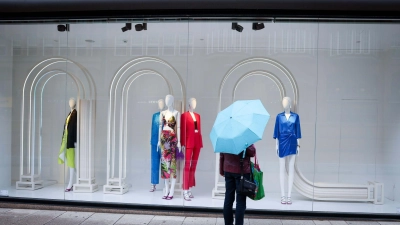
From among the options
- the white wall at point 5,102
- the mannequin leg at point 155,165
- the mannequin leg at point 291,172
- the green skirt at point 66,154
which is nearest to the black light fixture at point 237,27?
the mannequin leg at point 291,172

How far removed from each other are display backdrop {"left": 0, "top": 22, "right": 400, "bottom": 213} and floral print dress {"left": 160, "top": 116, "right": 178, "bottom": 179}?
0.37 meters

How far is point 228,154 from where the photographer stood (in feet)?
15.1

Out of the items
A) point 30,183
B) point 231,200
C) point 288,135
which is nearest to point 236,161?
point 231,200

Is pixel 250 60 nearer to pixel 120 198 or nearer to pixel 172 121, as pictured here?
pixel 172 121

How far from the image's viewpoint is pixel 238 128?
14.5 feet

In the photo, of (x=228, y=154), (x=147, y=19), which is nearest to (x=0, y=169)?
(x=147, y=19)

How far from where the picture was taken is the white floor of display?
6.38 meters

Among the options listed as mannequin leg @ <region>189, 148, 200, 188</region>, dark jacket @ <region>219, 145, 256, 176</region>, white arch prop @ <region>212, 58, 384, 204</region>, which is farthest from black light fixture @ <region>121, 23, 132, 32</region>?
dark jacket @ <region>219, 145, 256, 176</region>

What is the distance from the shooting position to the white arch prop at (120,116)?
710cm

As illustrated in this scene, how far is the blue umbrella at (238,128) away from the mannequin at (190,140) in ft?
7.51

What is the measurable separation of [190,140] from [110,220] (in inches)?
72.3

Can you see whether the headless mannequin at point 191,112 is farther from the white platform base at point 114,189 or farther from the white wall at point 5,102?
the white wall at point 5,102

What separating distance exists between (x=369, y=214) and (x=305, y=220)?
0.97 metres

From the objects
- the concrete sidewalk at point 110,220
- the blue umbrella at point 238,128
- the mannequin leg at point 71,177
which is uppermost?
the blue umbrella at point 238,128
